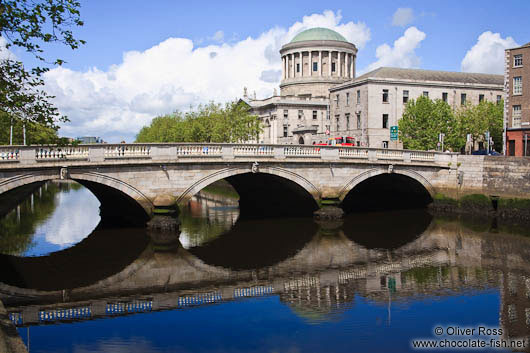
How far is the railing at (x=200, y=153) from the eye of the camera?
91.3ft

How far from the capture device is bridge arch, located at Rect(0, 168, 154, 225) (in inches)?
1089

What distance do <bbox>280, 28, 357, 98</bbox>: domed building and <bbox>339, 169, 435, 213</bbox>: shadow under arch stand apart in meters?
64.3

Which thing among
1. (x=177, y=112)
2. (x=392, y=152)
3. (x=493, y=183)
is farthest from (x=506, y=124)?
(x=177, y=112)

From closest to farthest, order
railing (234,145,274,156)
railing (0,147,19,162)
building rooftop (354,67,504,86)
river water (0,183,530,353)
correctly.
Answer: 1. river water (0,183,530,353)
2. railing (0,147,19,162)
3. railing (234,145,274,156)
4. building rooftop (354,67,504,86)

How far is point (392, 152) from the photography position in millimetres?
40438

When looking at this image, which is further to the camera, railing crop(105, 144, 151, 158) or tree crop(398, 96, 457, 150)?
tree crop(398, 96, 457, 150)

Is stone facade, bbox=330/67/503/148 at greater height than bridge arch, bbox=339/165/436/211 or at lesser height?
greater

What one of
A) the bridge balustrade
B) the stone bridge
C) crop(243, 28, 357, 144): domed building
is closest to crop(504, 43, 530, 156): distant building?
the stone bridge

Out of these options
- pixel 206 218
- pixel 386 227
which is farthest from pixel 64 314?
pixel 386 227

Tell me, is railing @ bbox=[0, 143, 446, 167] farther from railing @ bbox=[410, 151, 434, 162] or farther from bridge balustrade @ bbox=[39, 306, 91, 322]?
bridge balustrade @ bbox=[39, 306, 91, 322]

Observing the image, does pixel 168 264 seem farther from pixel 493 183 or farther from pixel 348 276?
pixel 493 183

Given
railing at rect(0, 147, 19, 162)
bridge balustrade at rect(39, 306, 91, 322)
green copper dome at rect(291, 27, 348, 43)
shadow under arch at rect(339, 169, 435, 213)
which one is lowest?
bridge balustrade at rect(39, 306, 91, 322)

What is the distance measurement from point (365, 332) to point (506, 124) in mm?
40368

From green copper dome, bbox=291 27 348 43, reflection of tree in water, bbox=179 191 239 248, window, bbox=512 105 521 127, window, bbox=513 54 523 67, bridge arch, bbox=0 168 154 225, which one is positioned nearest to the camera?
bridge arch, bbox=0 168 154 225
